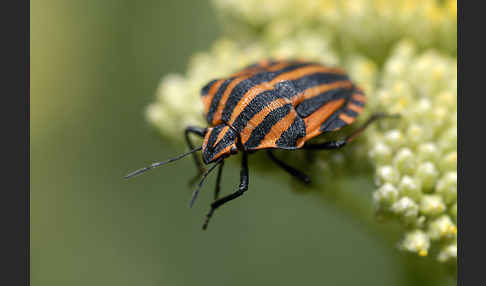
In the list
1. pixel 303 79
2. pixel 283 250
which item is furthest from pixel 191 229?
pixel 303 79

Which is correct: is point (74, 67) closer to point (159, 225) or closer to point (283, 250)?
point (159, 225)

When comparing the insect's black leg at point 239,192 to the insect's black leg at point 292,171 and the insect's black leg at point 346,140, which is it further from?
the insect's black leg at point 346,140

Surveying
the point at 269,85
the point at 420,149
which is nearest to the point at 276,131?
the point at 269,85

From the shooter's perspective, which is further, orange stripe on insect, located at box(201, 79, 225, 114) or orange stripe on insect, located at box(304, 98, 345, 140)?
orange stripe on insect, located at box(201, 79, 225, 114)

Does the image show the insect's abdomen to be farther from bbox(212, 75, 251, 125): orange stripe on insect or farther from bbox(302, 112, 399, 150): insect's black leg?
bbox(302, 112, 399, 150): insect's black leg

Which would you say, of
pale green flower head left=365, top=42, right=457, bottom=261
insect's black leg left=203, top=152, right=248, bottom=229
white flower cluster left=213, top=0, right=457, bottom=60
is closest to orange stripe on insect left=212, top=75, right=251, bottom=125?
insect's black leg left=203, top=152, right=248, bottom=229

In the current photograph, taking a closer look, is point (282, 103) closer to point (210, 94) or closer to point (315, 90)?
point (315, 90)

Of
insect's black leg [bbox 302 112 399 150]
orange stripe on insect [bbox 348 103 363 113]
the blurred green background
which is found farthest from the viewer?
the blurred green background
